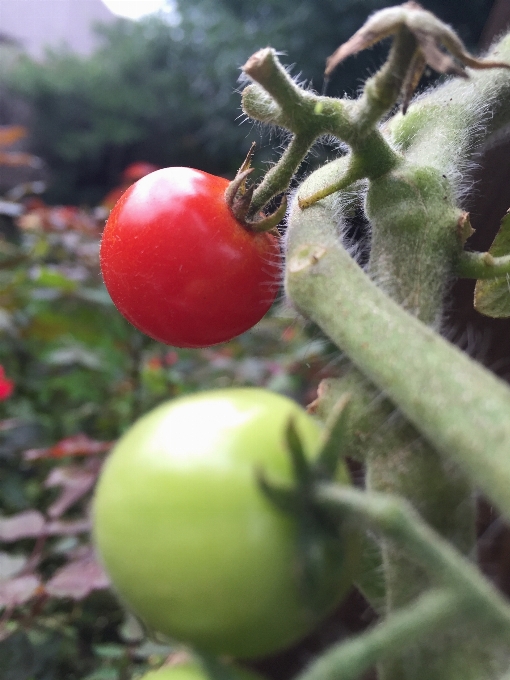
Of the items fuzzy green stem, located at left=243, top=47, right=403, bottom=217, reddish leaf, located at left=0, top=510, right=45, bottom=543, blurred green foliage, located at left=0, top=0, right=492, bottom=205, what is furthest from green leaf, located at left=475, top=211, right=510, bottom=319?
blurred green foliage, located at left=0, top=0, right=492, bottom=205

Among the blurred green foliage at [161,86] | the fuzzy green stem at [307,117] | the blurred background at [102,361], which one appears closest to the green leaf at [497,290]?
the blurred background at [102,361]

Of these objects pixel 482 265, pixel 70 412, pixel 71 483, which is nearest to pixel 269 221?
pixel 482 265

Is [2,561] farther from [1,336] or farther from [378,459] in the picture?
[1,336]

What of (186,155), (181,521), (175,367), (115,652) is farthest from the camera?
(186,155)

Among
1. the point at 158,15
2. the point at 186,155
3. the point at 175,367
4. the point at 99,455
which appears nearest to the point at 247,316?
the point at 99,455

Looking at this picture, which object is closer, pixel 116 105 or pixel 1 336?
pixel 1 336

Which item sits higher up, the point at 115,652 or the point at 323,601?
the point at 323,601

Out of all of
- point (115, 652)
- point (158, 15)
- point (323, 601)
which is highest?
point (158, 15)

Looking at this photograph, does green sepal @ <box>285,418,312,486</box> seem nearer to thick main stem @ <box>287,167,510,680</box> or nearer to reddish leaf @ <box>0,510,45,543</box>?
thick main stem @ <box>287,167,510,680</box>
